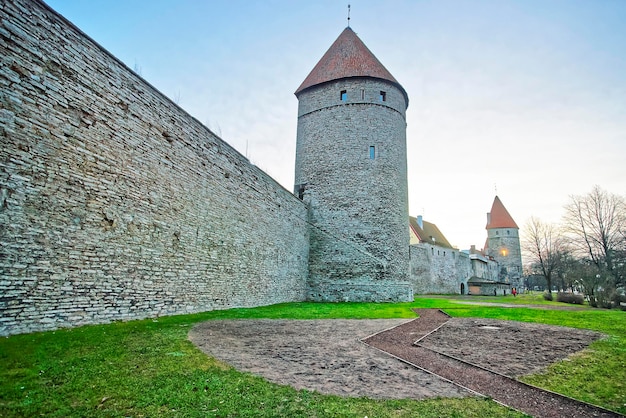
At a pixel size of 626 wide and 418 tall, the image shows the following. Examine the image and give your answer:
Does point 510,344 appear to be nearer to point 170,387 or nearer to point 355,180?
point 170,387

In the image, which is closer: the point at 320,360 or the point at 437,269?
the point at 320,360

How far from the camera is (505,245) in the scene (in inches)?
1987

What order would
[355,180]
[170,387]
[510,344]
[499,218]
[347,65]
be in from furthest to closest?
[499,218] < [347,65] < [355,180] < [510,344] < [170,387]

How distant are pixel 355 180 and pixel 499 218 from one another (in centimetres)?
4242

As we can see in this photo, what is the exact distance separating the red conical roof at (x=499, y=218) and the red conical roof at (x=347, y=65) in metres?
38.8

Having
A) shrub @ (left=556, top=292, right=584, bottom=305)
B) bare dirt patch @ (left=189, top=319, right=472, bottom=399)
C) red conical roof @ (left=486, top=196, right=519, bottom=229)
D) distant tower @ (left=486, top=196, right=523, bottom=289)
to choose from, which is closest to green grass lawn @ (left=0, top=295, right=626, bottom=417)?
bare dirt patch @ (left=189, top=319, right=472, bottom=399)

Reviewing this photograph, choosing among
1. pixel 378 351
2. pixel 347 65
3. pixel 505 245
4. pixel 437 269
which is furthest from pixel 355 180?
pixel 505 245

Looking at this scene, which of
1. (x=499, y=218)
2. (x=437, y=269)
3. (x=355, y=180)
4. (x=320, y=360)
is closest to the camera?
(x=320, y=360)

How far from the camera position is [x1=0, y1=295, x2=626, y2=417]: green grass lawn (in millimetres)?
2854

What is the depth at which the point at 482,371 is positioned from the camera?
14.2 feet

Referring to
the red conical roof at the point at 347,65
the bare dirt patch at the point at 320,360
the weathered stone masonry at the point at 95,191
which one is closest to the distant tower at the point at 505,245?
the red conical roof at the point at 347,65

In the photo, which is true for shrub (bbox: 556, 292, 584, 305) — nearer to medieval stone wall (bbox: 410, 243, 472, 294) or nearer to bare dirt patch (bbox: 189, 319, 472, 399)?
medieval stone wall (bbox: 410, 243, 472, 294)

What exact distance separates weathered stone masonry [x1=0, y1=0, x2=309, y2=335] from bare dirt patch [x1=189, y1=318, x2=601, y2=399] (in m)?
2.01

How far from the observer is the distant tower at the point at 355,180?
680 inches
